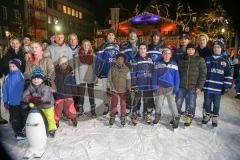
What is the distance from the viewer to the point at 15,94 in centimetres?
482

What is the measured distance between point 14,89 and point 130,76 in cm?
235

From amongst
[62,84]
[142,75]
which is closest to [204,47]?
[142,75]

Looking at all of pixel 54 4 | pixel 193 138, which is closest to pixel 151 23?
pixel 193 138

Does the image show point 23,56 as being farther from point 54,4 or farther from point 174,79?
point 54,4

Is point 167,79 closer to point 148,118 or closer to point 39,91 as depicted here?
point 148,118

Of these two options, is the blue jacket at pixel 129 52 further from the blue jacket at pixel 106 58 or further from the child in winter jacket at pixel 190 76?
the child in winter jacket at pixel 190 76

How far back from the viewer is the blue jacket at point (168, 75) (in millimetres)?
5406

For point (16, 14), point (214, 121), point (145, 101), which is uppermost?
point (16, 14)

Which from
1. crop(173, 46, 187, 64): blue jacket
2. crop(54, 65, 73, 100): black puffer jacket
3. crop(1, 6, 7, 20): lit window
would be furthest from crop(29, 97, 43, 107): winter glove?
crop(1, 6, 7, 20): lit window

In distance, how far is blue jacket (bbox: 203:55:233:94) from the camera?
5465 mm

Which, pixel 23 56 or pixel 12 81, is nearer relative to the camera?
pixel 12 81

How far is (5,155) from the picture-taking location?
14.2ft

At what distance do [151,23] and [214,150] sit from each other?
21065 millimetres

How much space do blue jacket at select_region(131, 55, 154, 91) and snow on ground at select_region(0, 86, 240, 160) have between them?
904 millimetres
